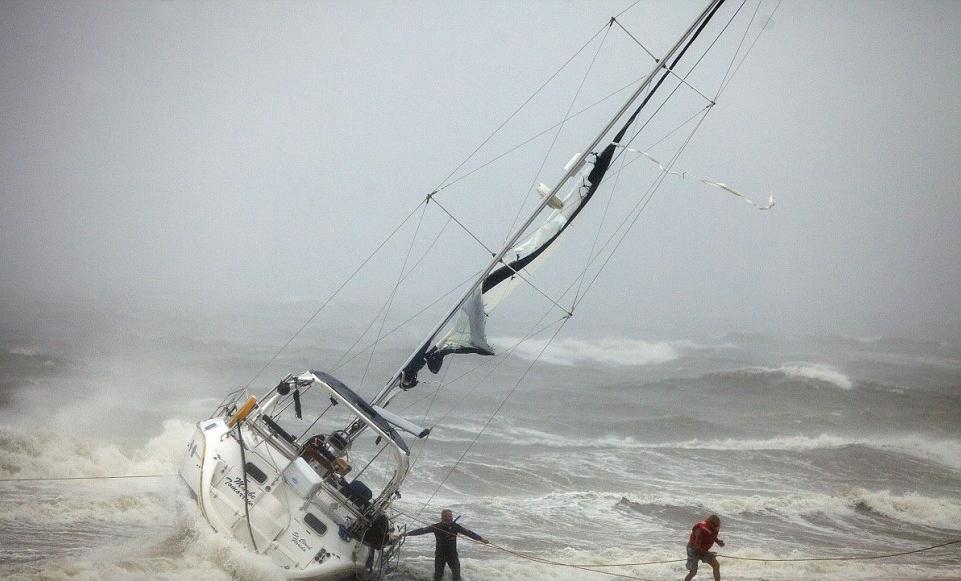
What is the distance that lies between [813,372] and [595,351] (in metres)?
11.0

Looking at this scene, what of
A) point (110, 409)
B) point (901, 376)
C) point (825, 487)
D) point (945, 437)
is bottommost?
point (110, 409)

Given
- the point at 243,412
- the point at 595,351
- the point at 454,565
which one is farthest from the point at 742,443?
the point at 595,351

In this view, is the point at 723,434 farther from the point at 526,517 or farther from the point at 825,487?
the point at 526,517

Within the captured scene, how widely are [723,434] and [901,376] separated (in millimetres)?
17086

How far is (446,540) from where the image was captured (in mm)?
8102

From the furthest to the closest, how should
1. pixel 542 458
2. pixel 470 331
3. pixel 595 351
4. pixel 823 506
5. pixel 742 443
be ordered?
pixel 595 351, pixel 742 443, pixel 542 458, pixel 823 506, pixel 470 331

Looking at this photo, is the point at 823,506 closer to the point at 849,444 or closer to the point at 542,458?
the point at 542,458

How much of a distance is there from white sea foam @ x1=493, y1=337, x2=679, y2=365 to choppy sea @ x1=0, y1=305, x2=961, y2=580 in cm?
241

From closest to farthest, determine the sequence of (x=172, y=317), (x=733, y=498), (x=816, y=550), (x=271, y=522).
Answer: (x=271, y=522) < (x=816, y=550) < (x=733, y=498) < (x=172, y=317)

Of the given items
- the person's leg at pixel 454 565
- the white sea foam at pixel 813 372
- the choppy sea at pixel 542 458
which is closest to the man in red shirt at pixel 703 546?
the choppy sea at pixel 542 458

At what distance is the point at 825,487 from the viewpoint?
15.1 metres

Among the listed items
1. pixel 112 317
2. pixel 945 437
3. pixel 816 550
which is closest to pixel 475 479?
pixel 816 550

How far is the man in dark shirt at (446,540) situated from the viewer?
26.5 ft

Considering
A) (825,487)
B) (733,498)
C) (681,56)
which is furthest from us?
(825,487)
